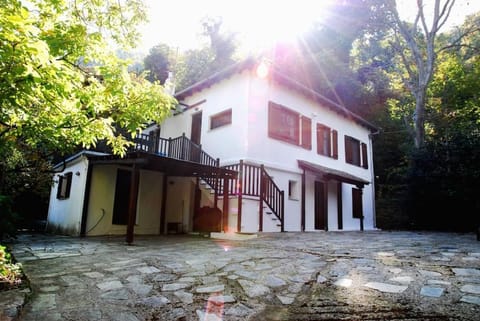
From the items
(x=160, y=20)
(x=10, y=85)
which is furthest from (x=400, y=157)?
(x=10, y=85)

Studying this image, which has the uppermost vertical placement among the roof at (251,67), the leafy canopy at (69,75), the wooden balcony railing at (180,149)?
the roof at (251,67)

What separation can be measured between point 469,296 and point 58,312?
3113 mm

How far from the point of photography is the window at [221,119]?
1015 cm

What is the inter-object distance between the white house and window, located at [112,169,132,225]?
0.03 m

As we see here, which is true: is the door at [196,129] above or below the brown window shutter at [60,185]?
above

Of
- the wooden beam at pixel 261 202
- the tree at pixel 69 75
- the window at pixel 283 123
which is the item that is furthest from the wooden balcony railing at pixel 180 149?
the tree at pixel 69 75

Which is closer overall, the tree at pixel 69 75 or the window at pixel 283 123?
the tree at pixel 69 75

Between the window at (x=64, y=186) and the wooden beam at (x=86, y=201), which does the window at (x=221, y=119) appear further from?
the window at (x=64, y=186)

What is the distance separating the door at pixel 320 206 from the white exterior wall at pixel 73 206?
25.9 ft

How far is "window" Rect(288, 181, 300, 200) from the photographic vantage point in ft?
34.0

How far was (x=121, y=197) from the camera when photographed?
912cm

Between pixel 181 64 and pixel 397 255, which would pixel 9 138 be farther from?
pixel 181 64

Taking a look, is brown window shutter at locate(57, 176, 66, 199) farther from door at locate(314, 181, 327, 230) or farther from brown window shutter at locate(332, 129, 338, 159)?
brown window shutter at locate(332, 129, 338, 159)

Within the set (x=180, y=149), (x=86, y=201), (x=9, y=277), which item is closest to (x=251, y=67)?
(x=180, y=149)
